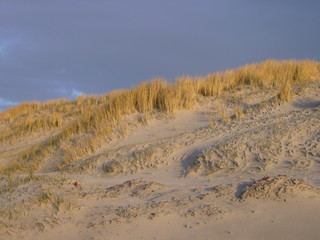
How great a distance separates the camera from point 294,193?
4.77m

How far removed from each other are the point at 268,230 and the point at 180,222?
933mm

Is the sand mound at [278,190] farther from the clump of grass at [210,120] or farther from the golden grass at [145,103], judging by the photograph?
the golden grass at [145,103]

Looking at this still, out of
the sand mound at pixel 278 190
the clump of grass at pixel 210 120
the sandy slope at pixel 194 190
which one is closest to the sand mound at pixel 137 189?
the sandy slope at pixel 194 190

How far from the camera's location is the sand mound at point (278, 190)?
4.77 m

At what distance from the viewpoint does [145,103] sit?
34.7 feet

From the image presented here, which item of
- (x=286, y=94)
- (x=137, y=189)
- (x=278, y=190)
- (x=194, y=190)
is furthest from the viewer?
(x=286, y=94)

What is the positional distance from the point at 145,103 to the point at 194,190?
5346mm

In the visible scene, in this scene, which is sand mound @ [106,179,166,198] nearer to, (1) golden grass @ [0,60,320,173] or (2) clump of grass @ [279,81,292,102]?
(1) golden grass @ [0,60,320,173]

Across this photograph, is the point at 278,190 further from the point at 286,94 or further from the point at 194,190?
the point at 286,94

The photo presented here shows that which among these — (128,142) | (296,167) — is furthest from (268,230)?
(128,142)

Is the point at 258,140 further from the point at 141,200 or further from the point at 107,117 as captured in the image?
the point at 107,117

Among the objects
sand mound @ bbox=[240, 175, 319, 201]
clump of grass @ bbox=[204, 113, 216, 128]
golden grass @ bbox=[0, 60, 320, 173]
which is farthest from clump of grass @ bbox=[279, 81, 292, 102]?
sand mound @ bbox=[240, 175, 319, 201]

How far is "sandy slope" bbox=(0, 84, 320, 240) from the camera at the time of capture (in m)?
4.41

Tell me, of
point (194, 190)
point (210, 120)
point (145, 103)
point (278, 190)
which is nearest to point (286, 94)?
point (210, 120)
